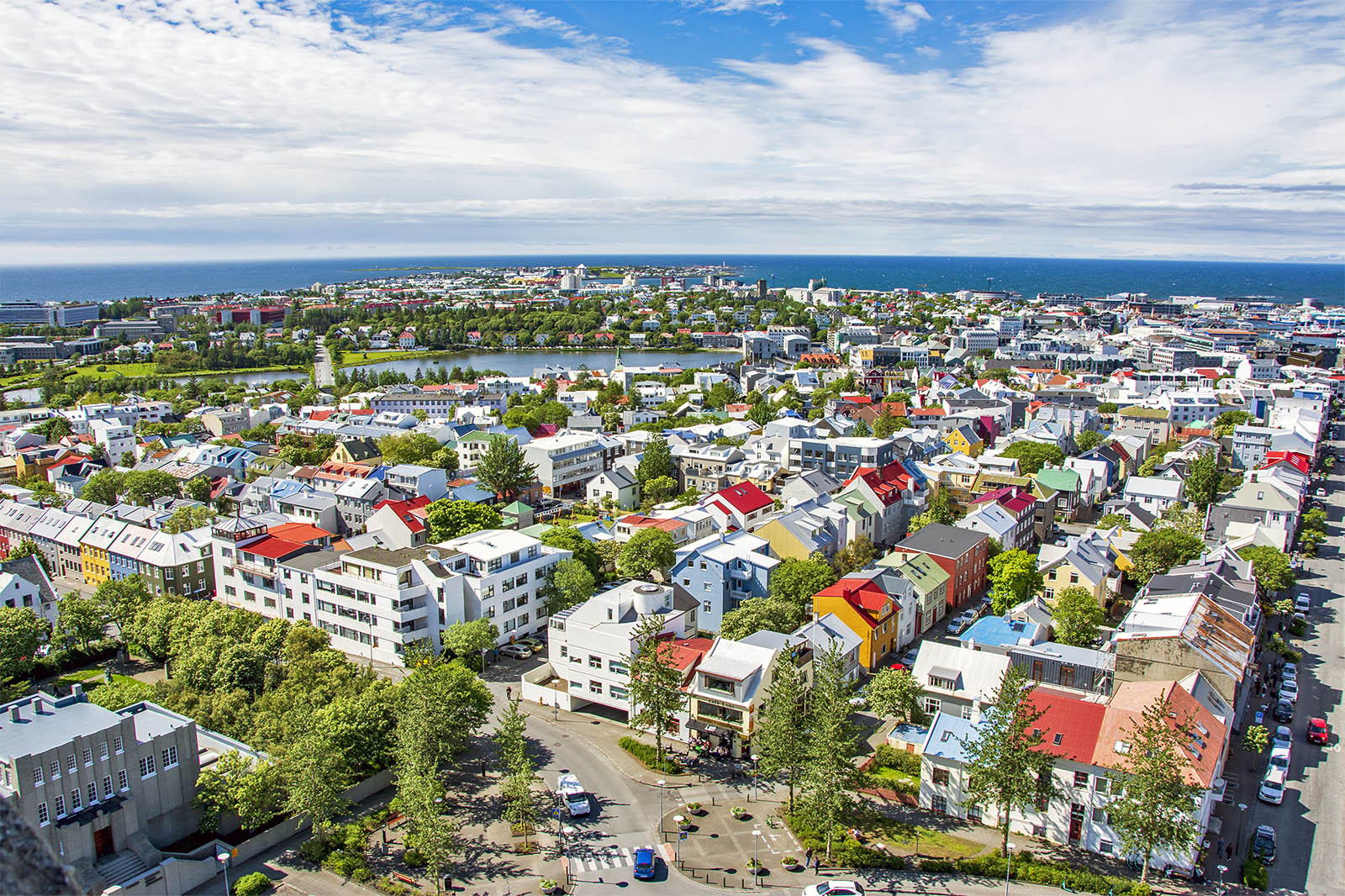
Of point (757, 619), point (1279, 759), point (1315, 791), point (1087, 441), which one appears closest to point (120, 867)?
point (757, 619)

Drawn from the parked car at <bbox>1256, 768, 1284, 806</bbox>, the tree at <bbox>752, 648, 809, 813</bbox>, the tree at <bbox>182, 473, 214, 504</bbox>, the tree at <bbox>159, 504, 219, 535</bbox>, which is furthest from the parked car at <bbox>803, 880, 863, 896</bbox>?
the tree at <bbox>182, 473, 214, 504</bbox>

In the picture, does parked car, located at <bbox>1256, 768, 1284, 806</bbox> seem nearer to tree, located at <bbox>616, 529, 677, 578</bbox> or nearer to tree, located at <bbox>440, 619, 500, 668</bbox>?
tree, located at <bbox>616, 529, 677, 578</bbox>

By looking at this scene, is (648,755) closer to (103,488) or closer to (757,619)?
(757,619)

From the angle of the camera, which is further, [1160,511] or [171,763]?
[1160,511]

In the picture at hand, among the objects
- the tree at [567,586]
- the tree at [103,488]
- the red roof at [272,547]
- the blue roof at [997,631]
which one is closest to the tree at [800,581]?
the blue roof at [997,631]

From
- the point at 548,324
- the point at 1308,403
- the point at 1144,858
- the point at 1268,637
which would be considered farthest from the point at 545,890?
the point at 548,324

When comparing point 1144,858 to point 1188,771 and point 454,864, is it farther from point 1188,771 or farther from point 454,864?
point 454,864
